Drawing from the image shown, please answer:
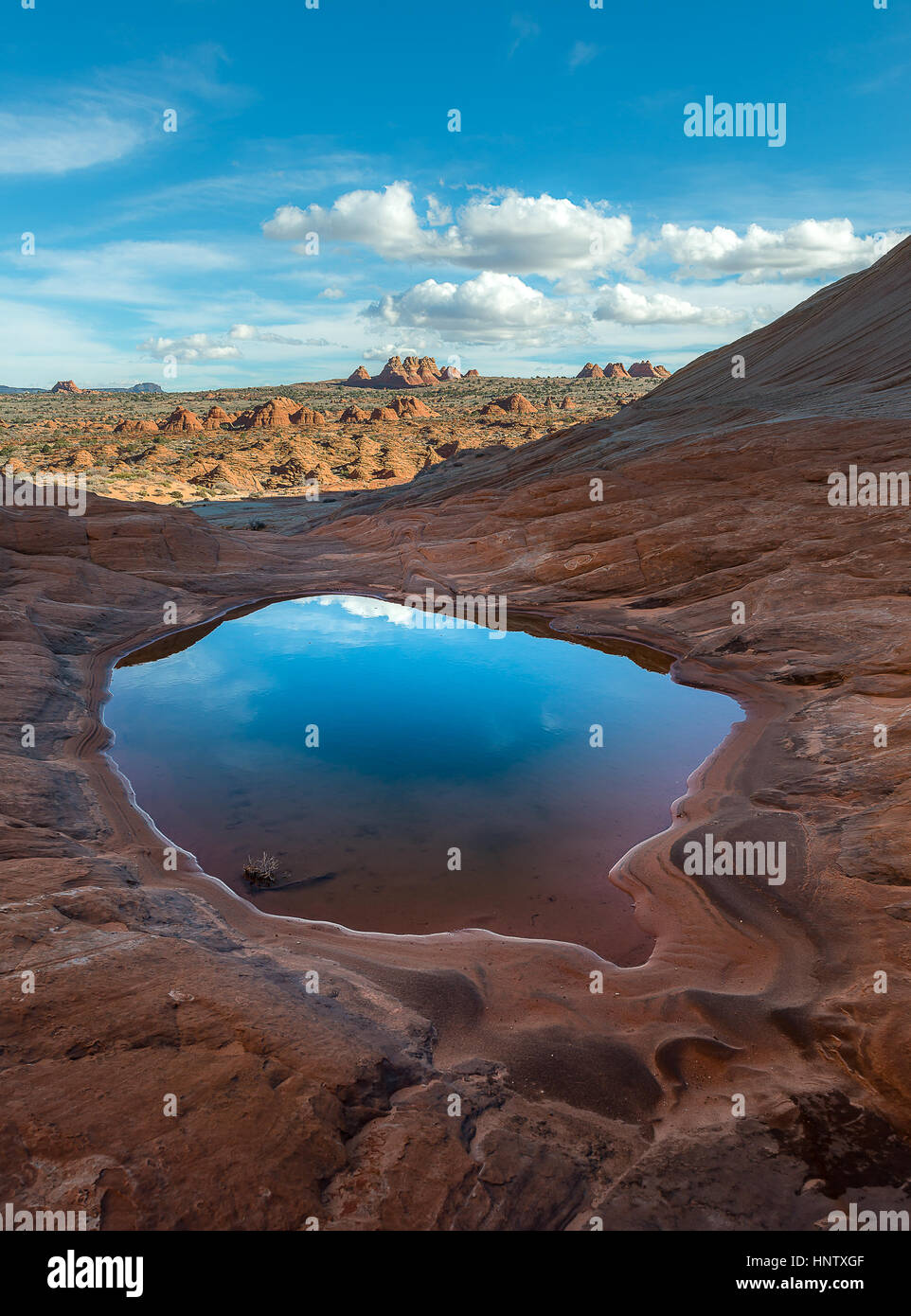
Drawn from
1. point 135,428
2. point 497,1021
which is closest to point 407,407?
point 135,428

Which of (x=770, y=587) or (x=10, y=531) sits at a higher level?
(x=10, y=531)

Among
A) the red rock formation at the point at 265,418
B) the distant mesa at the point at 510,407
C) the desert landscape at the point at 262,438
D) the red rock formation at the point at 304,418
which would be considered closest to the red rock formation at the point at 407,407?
the desert landscape at the point at 262,438

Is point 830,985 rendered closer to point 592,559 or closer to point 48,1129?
point 48,1129

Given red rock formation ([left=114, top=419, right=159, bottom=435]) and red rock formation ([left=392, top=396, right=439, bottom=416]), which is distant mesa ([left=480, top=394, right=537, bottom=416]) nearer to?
red rock formation ([left=392, top=396, right=439, bottom=416])

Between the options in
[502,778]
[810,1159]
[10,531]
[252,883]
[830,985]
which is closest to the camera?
[810,1159]

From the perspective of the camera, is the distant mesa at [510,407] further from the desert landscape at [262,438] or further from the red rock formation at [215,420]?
the red rock formation at [215,420]

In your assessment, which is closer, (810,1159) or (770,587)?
(810,1159)

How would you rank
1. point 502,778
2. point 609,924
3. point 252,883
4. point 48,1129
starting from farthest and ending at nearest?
point 502,778 → point 252,883 → point 609,924 → point 48,1129
